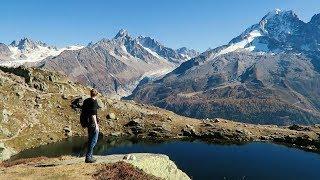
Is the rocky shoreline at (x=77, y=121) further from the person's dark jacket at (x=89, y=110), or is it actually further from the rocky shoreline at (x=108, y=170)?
the person's dark jacket at (x=89, y=110)

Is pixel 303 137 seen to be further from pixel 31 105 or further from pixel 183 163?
pixel 31 105

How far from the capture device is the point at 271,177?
111812 mm

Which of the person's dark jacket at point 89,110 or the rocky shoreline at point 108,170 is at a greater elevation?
the person's dark jacket at point 89,110

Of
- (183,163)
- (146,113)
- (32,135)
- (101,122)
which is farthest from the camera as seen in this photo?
(146,113)

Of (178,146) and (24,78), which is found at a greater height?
(24,78)

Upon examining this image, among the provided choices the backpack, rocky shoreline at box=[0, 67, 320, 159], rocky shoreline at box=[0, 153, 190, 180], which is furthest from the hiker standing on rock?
rocky shoreline at box=[0, 67, 320, 159]

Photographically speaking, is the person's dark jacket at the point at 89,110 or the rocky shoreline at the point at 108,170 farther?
the person's dark jacket at the point at 89,110

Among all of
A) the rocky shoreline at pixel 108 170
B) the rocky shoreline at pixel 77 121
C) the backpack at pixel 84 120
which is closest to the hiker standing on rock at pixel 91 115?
the backpack at pixel 84 120

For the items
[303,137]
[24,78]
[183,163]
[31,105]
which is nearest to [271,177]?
[183,163]

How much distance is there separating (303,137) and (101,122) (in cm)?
8323

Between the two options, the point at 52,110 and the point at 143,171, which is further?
the point at 52,110

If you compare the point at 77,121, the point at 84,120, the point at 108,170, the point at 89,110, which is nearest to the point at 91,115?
the point at 89,110

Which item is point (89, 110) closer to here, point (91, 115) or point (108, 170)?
point (91, 115)

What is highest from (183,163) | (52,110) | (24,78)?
(24,78)
